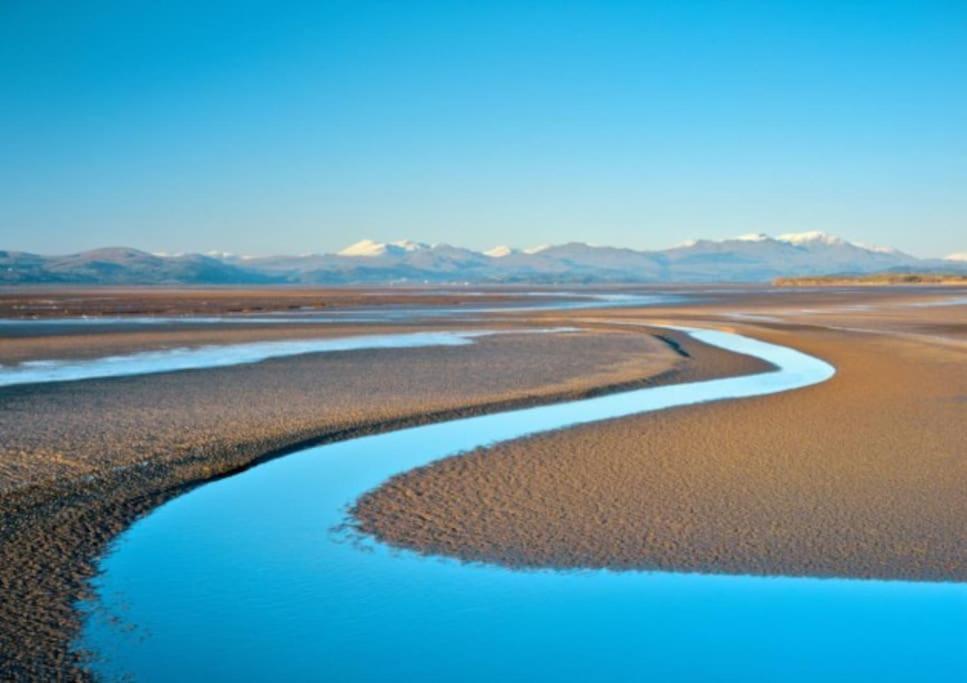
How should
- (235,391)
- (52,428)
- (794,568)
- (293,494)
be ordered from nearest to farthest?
(794,568) → (293,494) → (52,428) → (235,391)

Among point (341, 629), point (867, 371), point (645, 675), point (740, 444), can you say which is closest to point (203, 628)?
point (341, 629)

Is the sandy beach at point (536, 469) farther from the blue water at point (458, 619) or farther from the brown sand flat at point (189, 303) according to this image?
the brown sand flat at point (189, 303)

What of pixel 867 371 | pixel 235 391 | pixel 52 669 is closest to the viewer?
pixel 52 669

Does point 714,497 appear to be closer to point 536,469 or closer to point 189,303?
point 536,469

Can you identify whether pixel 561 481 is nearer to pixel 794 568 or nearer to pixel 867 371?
pixel 794 568

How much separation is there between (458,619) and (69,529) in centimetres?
484

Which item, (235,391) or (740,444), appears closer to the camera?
(740,444)

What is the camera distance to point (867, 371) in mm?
23891

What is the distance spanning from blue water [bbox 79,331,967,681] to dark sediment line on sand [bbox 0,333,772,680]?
234 millimetres

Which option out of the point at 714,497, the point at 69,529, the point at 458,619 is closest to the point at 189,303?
the point at 69,529

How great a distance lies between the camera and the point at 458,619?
752 centimetres

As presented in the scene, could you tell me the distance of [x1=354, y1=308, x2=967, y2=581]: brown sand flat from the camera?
9125mm

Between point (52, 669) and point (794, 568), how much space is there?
624 centimetres

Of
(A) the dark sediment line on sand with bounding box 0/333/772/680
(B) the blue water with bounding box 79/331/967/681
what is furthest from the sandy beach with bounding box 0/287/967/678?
(B) the blue water with bounding box 79/331/967/681
